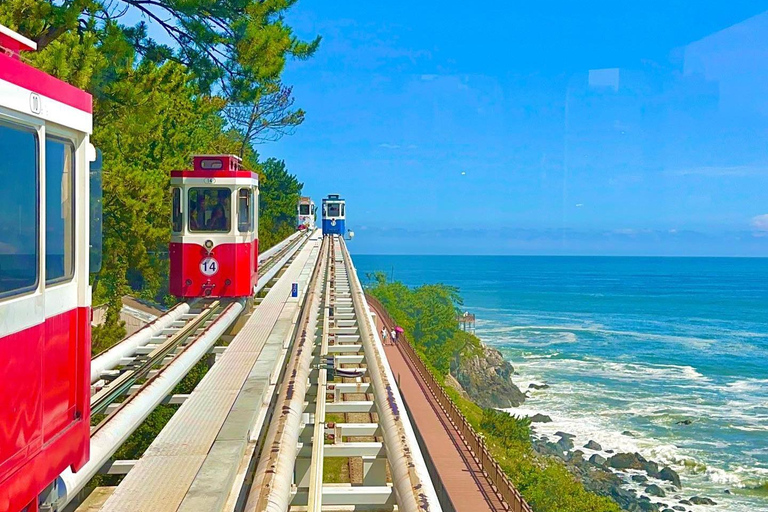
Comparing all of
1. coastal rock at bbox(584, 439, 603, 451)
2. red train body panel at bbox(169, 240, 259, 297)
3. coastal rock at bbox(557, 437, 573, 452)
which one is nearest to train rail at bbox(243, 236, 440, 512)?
red train body panel at bbox(169, 240, 259, 297)

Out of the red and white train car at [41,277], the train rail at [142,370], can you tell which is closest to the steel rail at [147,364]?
the train rail at [142,370]

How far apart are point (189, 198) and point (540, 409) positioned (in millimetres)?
34726

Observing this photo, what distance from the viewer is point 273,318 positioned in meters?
12.5

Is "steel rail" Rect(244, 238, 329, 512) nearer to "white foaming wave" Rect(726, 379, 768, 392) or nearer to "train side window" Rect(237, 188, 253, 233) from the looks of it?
"train side window" Rect(237, 188, 253, 233)

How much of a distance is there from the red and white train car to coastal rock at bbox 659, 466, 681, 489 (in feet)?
98.6

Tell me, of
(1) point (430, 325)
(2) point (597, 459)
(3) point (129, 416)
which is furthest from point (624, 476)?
(3) point (129, 416)

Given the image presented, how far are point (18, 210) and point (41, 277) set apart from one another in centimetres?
39

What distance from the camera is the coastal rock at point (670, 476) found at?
3062 centimetres

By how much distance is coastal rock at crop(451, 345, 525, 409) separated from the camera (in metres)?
→ 47.2

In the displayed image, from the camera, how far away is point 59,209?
412cm

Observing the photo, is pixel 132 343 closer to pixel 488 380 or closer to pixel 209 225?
pixel 209 225

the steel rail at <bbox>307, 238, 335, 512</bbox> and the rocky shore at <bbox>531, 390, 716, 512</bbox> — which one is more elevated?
the steel rail at <bbox>307, 238, 335, 512</bbox>

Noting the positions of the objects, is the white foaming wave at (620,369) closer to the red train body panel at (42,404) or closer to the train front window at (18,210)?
the red train body panel at (42,404)

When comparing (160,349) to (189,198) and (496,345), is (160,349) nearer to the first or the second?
(189,198)
